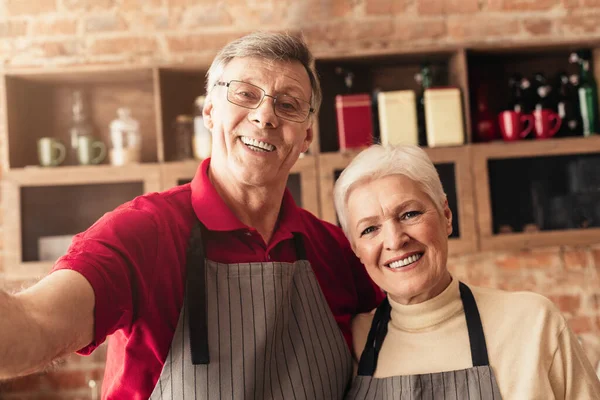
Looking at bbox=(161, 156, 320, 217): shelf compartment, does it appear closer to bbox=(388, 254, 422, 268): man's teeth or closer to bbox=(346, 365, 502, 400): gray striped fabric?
bbox=(388, 254, 422, 268): man's teeth

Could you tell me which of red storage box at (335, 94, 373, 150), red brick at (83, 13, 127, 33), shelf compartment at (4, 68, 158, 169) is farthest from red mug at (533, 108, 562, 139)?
red brick at (83, 13, 127, 33)

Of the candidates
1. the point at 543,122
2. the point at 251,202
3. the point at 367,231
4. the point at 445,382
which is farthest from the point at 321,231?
the point at 543,122

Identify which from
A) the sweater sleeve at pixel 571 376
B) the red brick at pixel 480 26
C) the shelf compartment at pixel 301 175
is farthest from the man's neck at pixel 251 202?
the red brick at pixel 480 26

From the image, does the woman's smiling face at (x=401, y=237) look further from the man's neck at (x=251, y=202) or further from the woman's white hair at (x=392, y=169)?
the man's neck at (x=251, y=202)

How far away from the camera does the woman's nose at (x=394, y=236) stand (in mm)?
1461

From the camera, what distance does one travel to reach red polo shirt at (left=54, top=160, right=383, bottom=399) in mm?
1022

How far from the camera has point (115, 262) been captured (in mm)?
1047

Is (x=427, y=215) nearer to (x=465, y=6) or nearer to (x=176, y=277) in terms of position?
(x=176, y=277)

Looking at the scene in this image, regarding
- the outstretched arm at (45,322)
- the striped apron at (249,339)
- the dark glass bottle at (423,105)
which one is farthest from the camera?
the dark glass bottle at (423,105)

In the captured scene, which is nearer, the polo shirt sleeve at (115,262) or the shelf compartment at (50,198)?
the polo shirt sleeve at (115,262)

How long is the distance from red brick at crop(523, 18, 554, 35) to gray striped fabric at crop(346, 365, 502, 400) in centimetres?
217

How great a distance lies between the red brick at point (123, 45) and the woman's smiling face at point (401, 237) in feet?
6.00

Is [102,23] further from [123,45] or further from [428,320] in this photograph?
[428,320]

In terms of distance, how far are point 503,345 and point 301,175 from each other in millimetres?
1362
